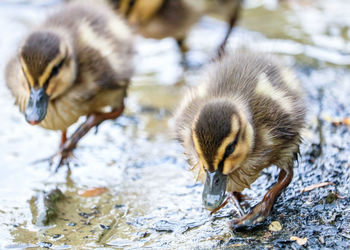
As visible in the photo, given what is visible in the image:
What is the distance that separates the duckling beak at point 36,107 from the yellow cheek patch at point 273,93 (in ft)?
3.88

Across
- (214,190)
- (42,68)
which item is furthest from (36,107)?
(214,190)

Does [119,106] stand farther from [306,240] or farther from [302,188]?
[306,240]

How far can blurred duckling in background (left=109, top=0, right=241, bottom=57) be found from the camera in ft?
14.5

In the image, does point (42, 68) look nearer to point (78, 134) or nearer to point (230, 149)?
point (78, 134)

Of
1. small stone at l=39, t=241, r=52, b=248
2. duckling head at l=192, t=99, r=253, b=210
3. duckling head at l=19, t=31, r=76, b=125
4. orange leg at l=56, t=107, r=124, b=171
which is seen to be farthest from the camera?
orange leg at l=56, t=107, r=124, b=171

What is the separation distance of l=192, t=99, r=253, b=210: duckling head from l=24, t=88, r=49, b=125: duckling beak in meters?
1.06

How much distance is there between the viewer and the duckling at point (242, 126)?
2264 millimetres

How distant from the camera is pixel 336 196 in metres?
2.58

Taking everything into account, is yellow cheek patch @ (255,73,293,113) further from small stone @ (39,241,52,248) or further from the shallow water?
small stone @ (39,241,52,248)

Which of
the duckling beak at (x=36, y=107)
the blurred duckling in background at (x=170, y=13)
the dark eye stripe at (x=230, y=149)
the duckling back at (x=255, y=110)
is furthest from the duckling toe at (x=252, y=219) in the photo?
the blurred duckling in background at (x=170, y=13)

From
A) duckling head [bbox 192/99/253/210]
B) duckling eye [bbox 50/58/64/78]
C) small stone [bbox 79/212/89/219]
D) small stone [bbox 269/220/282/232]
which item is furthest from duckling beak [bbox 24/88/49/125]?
small stone [bbox 269/220/282/232]

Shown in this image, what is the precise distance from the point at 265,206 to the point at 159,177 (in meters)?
0.85

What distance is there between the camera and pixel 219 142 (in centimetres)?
222

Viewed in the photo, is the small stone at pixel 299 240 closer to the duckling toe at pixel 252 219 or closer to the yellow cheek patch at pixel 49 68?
the duckling toe at pixel 252 219
